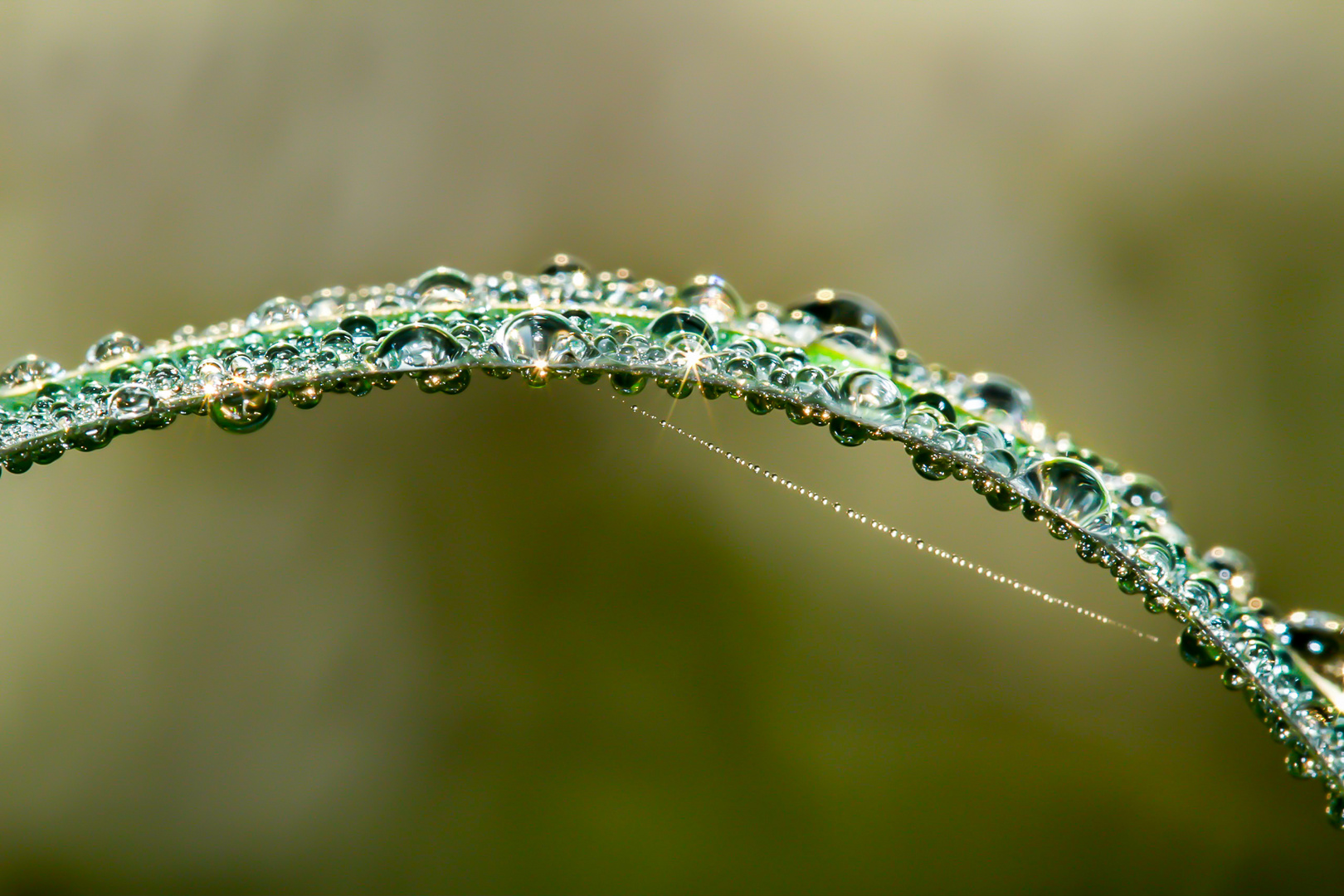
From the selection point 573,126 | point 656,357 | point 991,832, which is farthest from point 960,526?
point 656,357

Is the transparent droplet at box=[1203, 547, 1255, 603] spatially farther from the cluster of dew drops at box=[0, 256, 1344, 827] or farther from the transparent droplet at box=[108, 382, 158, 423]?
the transparent droplet at box=[108, 382, 158, 423]

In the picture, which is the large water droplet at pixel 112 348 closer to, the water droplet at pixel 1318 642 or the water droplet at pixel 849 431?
the water droplet at pixel 849 431

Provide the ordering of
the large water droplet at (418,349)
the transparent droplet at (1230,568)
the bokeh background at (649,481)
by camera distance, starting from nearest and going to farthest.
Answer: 1. the large water droplet at (418,349)
2. the transparent droplet at (1230,568)
3. the bokeh background at (649,481)

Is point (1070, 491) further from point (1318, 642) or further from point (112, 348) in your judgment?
point (112, 348)

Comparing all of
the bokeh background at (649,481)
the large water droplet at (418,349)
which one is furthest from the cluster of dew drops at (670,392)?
the bokeh background at (649,481)

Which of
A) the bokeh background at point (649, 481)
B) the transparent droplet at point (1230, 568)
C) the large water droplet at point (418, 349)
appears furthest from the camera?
the bokeh background at point (649, 481)

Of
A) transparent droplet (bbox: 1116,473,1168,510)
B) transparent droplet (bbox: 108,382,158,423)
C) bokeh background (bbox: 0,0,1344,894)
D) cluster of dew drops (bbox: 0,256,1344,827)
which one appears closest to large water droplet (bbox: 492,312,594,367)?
cluster of dew drops (bbox: 0,256,1344,827)

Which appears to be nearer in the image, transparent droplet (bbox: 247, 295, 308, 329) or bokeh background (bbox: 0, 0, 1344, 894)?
transparent droplet (bbox: 247, 295, 308, 329)
